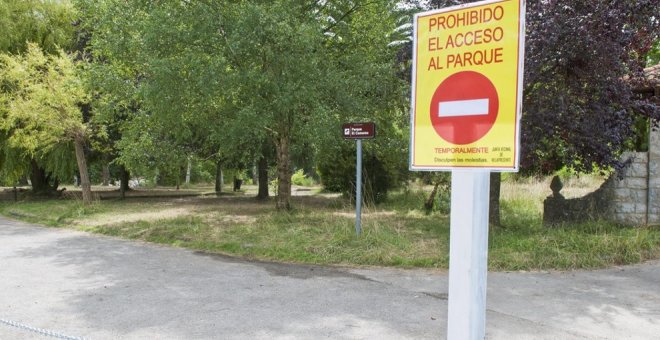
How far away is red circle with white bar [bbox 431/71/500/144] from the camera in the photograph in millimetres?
2387

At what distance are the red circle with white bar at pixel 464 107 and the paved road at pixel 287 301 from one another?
2.94 metres

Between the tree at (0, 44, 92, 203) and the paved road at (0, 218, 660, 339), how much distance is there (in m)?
7.06

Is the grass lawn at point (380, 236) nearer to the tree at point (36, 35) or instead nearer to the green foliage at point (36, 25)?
the tree at point (36, 35)

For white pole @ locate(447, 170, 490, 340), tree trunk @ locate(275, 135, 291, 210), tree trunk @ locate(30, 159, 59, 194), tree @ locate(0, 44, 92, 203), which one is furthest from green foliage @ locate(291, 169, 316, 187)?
white pole @ locate(447, 170, 490, 340)

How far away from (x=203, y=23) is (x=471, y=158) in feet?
28.6

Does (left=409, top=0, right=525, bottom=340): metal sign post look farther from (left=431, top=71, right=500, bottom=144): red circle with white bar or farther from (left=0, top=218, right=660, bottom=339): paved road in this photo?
(left=0, top=218, right=660, bottom=339): paved road

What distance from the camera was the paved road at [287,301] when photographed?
16.5 feet

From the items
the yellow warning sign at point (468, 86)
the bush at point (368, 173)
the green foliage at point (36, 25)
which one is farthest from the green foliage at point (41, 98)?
the yellow warning sign at point (468, 86)

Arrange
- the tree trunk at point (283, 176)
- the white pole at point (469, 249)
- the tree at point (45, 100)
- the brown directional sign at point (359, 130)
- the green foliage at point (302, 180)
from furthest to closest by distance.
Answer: the green foliage at point (302, 180) < the tree at point (45, 100) < the tree trunk at point (283, 176) < the brown directional sign at point (359, 130) < the white pole at point (469, 249)

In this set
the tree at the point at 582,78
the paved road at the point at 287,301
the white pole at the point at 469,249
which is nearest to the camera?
the white pole at the point at 469,249

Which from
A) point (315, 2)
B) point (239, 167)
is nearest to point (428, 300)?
point (315, 2)

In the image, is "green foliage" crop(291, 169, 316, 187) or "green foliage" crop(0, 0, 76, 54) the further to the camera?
"green foliage" crop(291, 169, 316, 187)

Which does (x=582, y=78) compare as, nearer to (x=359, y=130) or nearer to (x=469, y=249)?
(x=359, y=130)

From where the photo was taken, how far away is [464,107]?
2463mm
